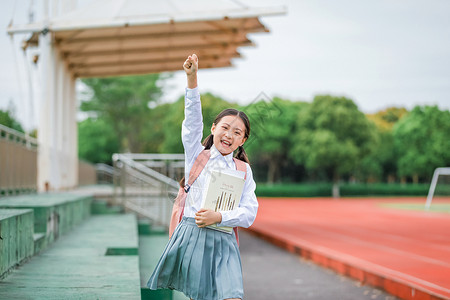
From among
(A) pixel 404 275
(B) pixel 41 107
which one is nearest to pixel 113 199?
(B) pixel 41 107

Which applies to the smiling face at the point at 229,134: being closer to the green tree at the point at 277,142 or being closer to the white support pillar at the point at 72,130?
the white support pillar at the point at 72,130

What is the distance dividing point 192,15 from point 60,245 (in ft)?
18.5

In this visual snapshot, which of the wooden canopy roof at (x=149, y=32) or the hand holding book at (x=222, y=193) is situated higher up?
the wooden canopy roof at (x=149, y=32)

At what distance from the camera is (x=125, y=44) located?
12.1 meters

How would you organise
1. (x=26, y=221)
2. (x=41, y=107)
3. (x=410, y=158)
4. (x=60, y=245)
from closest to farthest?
(x=26, y=221)
(x=60, y=245)
(x=41, y=107)
(x=410, y=158)

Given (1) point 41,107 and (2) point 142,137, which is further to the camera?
(2) point 142,137

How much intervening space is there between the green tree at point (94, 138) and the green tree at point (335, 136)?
601 inches

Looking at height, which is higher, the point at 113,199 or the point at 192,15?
the point at 192,15

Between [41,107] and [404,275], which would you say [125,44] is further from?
[404,275]

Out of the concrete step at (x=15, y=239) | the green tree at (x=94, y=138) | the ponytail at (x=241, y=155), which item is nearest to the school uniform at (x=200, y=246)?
the ponytail at (x=241, y=155)

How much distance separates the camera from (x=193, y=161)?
318cm

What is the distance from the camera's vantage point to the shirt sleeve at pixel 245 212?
2.99 metres

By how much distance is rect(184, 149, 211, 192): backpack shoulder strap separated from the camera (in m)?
3.14

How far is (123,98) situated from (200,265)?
36.6 meters
